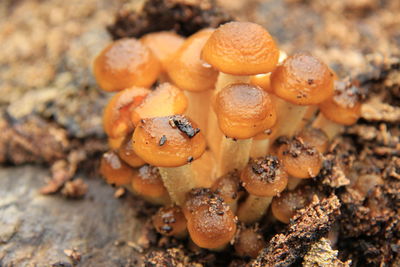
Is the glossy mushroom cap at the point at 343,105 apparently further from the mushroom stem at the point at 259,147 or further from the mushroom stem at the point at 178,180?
the mushroom stem at the point at 178,180

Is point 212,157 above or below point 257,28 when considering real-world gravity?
below

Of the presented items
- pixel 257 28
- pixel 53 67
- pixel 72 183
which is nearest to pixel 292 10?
pixel 257 28

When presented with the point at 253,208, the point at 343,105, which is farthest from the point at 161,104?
the point at 343,105

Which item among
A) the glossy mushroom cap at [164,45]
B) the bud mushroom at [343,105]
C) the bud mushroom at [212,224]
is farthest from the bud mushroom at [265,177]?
the glossy mushroom cap at [164,45]

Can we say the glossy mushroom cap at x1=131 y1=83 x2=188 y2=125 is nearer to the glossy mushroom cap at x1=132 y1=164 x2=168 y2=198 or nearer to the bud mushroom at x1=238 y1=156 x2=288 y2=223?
the glossy mushroom cap at x1=132 y1=164 x2=168 y2=198

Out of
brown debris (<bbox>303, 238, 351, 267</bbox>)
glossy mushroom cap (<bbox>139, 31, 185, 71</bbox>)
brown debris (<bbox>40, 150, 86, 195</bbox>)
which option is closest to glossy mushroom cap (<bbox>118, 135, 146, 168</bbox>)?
glossy mushroom cap (<bbox>139, 31, 185, 71</bbox>)

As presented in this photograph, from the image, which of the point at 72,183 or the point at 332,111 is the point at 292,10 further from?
the point at 72,183
